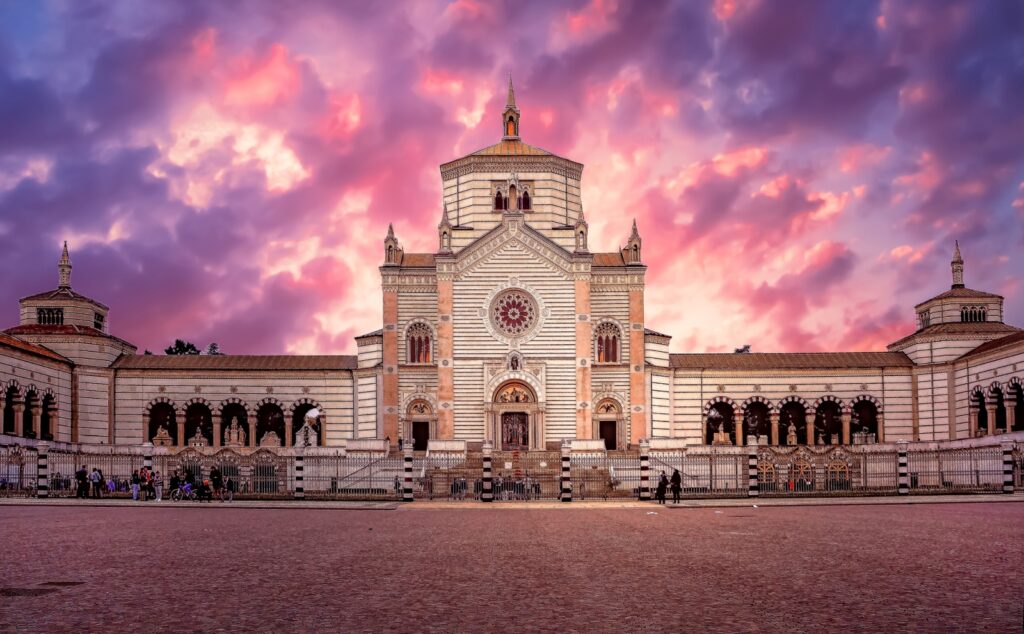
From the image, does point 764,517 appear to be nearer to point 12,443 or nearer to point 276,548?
point 276,548

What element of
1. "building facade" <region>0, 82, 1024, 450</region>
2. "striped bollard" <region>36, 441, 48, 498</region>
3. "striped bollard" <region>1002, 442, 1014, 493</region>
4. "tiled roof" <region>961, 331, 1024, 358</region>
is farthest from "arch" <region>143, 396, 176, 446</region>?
"tiled roof" <region>961, 331, 1024, 358</region>

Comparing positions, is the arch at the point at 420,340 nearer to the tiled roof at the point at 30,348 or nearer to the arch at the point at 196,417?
the arch at the point at 196,417

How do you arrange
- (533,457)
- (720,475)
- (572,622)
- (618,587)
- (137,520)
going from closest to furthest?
(572,622) → (618,587) → (137,520) → (720,475) → (533,457)

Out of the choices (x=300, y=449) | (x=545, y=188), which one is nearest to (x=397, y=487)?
(x=300, y=449)

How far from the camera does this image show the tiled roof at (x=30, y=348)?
165 feet

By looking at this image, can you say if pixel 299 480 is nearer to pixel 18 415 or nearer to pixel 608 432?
pixel 18 415

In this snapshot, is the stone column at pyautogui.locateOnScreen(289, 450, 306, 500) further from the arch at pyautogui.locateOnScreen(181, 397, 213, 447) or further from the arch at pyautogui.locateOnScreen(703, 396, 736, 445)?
the arch at pyautogui.locateOnScreen(703, 396, 736, 445)

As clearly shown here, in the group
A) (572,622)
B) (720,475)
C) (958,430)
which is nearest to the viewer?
(572,622)

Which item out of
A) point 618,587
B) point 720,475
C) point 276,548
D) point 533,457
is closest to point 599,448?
point 533,457

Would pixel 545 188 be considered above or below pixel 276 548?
above

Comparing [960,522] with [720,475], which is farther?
[720,475]

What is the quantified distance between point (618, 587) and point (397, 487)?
100 ft

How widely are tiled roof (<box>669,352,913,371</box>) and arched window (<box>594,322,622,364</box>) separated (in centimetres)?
450

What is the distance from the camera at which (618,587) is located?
12.1 meters
